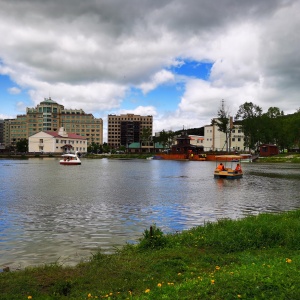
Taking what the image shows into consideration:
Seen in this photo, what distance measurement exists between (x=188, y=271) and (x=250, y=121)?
142 meters

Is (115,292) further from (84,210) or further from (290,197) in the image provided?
(290,197)

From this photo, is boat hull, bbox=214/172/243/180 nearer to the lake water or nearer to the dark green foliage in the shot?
the lake water

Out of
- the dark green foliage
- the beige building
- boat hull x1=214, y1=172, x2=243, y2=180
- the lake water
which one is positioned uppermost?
the beige building

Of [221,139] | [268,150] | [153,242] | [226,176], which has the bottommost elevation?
[226,176]

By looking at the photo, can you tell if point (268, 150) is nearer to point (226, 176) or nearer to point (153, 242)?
point (226, 176)

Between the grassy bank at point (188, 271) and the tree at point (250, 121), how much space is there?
13396 cm

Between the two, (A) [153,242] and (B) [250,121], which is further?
(B) [250,121]

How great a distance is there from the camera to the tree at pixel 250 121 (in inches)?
5679

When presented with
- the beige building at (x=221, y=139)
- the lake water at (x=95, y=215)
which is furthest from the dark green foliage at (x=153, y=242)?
the beige building at (x=221, y=139)

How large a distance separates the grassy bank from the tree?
134 meters

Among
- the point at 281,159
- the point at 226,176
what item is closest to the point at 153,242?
the point at 226,176

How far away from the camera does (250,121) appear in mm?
145750

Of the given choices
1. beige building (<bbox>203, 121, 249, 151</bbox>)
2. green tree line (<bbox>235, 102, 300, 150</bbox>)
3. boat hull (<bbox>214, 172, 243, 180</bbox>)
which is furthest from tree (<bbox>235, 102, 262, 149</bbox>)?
boat hull (<bbox>214, 172, 243, 180</bbox>)

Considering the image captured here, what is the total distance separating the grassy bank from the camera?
8289mm
